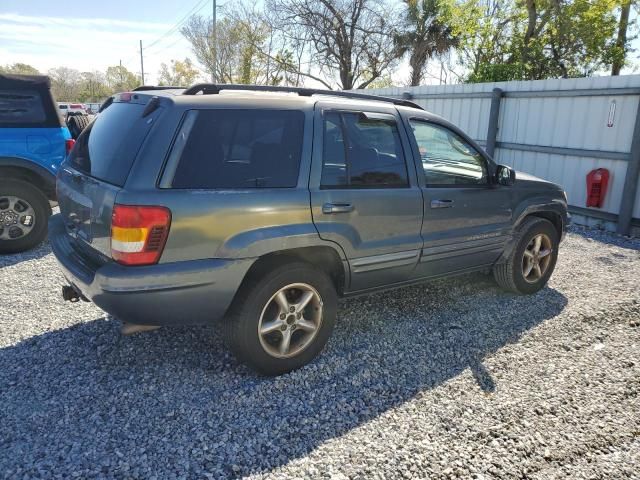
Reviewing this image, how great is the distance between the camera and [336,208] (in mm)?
3211

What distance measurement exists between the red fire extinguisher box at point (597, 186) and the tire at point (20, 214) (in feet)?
25.0

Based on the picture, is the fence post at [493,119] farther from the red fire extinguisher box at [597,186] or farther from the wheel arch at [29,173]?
the wheel arch at [29,173]

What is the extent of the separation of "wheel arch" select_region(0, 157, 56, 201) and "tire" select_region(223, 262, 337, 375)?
12.9 ft

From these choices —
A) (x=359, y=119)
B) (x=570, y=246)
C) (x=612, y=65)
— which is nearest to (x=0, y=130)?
(x=359, y=119)

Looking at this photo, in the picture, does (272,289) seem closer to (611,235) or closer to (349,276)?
(349,276)

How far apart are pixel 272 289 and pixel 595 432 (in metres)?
2.03

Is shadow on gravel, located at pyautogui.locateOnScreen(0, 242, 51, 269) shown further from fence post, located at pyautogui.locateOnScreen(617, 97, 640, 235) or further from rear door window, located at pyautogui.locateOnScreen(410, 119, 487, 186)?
fence post, located at pyautogui.locateOnScreen(617, 97, 640, 235)

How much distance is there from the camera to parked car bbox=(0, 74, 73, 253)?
18.2 ft

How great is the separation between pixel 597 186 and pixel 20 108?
7938 mm

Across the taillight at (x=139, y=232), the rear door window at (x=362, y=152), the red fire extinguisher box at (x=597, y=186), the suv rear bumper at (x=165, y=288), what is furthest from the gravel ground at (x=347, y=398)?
the red fire extinguisher box at (x=597, y=186)

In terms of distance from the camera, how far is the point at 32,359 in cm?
335

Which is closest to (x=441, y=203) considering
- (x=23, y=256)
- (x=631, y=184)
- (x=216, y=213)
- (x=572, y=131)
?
(x=216, y=213)

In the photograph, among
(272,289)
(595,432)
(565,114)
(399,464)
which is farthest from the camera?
(565,114)

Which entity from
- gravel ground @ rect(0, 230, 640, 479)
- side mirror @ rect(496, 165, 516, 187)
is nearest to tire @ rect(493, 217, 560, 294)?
gravel ground @ rect(0, 230, 640, 479)
